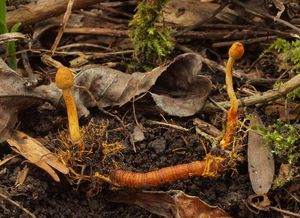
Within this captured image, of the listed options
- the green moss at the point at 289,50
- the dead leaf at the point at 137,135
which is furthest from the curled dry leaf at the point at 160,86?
the green moss at the point at 289,50

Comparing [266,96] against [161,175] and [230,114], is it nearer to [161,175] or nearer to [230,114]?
[230,114]

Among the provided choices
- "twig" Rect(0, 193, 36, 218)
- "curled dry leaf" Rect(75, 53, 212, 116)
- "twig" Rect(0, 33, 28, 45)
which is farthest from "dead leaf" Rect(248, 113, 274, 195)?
"twig" Rect(0, 33, 28, 45)

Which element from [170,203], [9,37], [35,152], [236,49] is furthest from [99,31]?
[170,203]

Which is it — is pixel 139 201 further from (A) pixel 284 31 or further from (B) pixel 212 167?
(A) pixel 284 31

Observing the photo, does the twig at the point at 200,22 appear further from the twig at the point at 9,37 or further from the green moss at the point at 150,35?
the twig at the point at 9,37

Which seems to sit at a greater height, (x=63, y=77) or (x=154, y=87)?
(x=63, y=77)

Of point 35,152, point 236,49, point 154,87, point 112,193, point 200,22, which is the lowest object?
point 112,193
